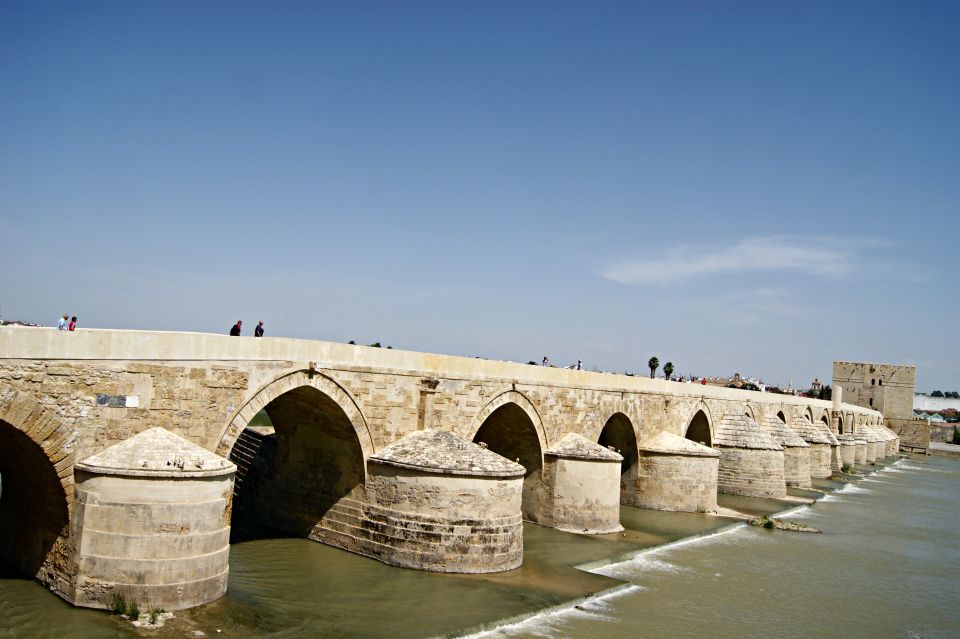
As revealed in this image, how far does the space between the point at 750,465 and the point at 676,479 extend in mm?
6215

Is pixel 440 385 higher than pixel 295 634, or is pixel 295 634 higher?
pixel 440 385

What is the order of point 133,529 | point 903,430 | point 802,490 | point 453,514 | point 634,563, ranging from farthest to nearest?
point 903,430
point 802,490
point 634,563
point 453,514
point 133,529

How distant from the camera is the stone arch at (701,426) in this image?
91.0ft

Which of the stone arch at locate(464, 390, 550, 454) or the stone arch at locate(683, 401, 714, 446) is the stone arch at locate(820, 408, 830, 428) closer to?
the stone arch at locate(683, 401, 714, 446)

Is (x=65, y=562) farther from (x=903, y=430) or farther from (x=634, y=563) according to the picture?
(x=903, y=430)

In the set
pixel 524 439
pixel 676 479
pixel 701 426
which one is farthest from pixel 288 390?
pixel 701 426

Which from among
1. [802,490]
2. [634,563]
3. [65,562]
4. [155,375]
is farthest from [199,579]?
[802,490]

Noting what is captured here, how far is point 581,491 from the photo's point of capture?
1811cm

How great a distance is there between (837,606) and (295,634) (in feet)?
32.2

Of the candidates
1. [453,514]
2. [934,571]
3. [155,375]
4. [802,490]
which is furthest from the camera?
[802,490]

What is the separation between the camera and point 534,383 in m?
18.5

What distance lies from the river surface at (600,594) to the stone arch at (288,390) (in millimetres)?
2201

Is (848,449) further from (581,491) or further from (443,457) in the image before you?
(443,457)

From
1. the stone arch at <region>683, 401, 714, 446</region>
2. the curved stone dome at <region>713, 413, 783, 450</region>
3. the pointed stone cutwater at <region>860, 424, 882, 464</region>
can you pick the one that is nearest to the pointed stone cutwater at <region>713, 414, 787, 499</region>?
the curved stone dome at <region>713, 413, 783, 450</region>
